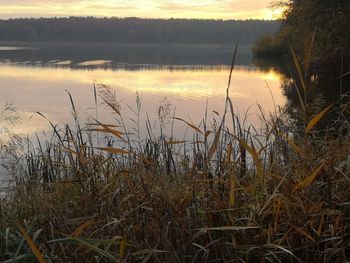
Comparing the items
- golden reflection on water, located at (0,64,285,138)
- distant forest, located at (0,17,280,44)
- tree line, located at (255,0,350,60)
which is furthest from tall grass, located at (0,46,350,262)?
distant forest, located at (0,17,280,44)

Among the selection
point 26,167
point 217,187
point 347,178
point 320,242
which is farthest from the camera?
point 26,167

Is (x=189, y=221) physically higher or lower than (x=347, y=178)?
lower

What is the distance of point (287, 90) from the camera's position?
15.4m

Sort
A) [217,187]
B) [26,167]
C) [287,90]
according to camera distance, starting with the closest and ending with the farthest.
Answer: [217,187] < [26,167] < [287,90]

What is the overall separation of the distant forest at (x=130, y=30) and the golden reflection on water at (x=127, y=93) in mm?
45654

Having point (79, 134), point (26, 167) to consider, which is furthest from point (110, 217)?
point (26, 167)

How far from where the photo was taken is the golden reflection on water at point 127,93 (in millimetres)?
10102

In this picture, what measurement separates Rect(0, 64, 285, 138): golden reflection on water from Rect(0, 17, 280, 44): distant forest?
45.7m

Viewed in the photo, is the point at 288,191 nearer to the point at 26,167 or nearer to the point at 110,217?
the point at 110,217

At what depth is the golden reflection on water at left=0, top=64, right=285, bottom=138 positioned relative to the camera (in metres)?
10.1

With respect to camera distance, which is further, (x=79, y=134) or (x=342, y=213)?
(x=79, y=134)

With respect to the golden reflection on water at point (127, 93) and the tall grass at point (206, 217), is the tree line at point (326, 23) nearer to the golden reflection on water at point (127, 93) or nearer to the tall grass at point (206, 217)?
the golden reflection on water at point (127, 93)

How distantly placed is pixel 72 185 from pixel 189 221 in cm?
106

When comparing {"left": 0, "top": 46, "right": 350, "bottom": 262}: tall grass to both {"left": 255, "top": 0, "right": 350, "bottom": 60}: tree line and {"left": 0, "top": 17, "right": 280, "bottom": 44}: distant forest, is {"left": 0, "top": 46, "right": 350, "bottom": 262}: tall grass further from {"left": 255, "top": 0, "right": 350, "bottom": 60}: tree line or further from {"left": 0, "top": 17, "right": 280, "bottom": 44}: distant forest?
{"left": 0, "top": 17, "right": 280, "bottom": 44}: distant forest
